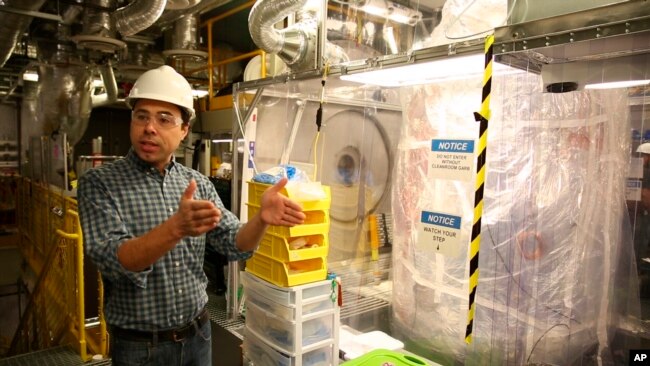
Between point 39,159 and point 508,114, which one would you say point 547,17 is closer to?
point 508,114

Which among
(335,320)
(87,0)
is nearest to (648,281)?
(335,320)

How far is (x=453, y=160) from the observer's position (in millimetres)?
2320

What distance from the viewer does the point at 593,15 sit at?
5.32ft

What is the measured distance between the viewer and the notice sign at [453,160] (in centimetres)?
225

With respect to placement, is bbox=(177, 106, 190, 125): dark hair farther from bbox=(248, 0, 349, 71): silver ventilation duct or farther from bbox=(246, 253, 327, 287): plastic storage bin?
bbox=(248, 0, 349, 71): silver ventilation duct

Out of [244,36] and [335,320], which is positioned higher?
[244,36]

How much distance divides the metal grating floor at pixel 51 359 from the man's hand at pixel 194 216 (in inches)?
111

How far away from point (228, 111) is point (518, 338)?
3.88m

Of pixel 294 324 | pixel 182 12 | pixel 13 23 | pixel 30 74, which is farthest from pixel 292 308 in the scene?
pixel 30 74

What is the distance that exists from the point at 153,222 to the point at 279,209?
53 centimetres

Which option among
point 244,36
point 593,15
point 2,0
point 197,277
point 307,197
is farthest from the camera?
point 244,36

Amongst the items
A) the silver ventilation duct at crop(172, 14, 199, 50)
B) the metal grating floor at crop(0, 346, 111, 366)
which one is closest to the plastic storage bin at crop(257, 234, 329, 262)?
the metal grating floor at crop(0, 346, 111, 366)

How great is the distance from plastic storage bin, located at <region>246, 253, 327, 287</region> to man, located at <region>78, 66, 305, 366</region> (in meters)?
1.04

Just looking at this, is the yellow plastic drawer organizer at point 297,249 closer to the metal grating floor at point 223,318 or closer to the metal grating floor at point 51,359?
the metal grating floor at point 223,318
